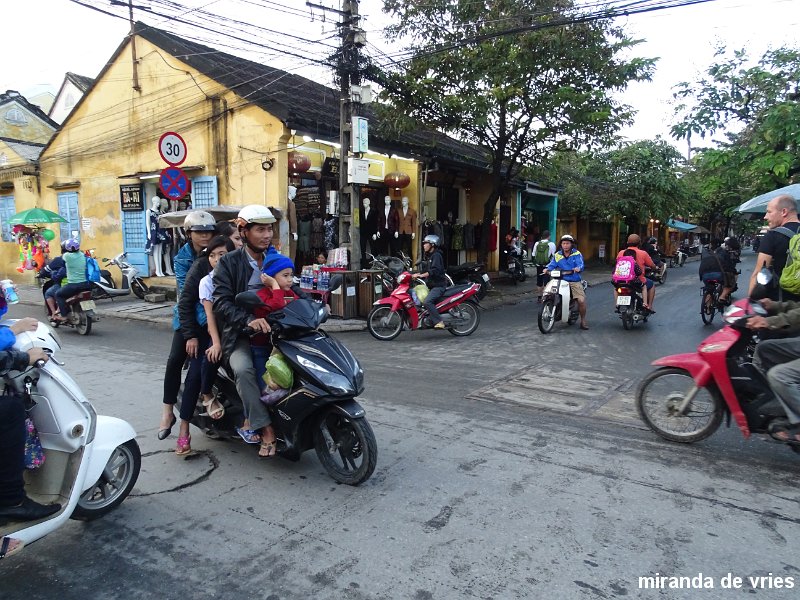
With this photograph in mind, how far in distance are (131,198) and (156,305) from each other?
364cm

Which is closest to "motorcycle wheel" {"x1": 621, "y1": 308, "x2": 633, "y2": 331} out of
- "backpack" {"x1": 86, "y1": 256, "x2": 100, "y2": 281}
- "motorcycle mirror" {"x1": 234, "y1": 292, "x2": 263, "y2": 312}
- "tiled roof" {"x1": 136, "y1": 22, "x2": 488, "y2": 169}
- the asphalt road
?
the asphalt road

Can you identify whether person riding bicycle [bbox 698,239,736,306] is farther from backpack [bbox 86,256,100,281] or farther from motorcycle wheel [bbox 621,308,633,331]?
backpack [bbox 86,256,100,281]

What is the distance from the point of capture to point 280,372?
355cm

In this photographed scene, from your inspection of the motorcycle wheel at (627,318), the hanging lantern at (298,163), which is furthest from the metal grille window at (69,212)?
the motorcycle wheel at (627,318)

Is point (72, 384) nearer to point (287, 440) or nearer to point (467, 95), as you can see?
point (287, 440)

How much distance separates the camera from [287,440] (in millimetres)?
3641

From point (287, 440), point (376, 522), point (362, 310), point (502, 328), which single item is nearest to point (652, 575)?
point (376, 522)

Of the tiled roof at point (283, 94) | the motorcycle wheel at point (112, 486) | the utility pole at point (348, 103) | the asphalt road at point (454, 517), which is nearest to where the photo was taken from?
the asphalt road at point (454, 517)

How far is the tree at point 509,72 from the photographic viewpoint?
1104 centimetres

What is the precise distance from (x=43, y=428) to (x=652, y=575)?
10.4 feet

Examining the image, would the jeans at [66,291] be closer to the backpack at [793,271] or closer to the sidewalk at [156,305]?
the sidewalk at [156,305]

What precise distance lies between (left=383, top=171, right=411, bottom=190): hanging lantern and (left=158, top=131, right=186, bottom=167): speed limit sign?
223 inches

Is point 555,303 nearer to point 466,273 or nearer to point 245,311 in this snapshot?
point 466,273

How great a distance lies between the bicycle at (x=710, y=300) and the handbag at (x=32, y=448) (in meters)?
10.6
